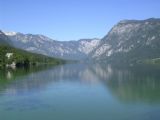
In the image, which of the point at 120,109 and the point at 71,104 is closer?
the point at 120,109

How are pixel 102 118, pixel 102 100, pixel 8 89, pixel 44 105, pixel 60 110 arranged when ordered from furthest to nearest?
pixel 8 89, pixel 102 100, pixel 44 105, pixel 60 110, pixel 102 118

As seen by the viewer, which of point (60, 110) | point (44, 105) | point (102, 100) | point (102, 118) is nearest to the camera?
point (102, 118)

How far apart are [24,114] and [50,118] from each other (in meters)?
4.75

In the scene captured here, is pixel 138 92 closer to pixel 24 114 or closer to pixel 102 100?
pixel 102 100

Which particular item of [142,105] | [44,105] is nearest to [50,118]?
[44,105]

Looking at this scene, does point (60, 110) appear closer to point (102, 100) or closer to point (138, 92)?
point (102, 100)

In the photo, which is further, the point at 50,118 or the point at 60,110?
the point at 60,110

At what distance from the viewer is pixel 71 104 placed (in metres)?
64.0

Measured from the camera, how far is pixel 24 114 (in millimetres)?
53844

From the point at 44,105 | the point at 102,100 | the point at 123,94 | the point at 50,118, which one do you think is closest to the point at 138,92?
the point at 123,94

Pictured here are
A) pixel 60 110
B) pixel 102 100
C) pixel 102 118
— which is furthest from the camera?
pixel 102 100

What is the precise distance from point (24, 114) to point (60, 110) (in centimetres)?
654

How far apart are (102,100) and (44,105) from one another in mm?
13600

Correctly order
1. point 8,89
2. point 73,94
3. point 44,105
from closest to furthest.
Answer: point 44,105 → point 73,94 → point 8,89
